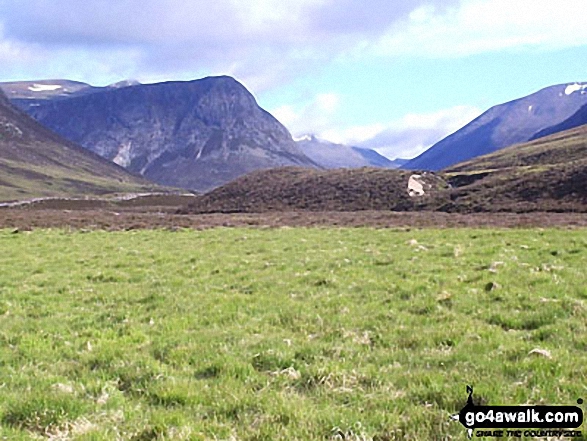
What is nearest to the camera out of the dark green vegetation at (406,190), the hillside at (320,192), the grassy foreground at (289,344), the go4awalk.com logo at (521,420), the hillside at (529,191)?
the go4awalk.com logo at (521,420)

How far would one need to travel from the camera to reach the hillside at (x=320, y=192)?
72.6m

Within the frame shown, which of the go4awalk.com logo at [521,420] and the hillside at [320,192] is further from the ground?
the hillside at [320,192]

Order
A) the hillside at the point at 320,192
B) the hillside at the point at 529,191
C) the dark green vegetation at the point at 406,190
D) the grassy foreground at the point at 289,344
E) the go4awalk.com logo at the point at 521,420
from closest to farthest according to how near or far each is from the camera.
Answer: the go4awalk.com logo at the point at 521,420 → the grassy foreground at the point at 289,344 → the hillside at the point at 529,191 → the dark green vegetation at the point at 406,190 → the hillside at the point at 320,192

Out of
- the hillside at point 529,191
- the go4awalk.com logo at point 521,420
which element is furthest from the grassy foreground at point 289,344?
the hillside at point 529,191

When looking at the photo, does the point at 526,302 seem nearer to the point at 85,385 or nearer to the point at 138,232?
the point at 85,385

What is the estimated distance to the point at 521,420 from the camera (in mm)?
7016

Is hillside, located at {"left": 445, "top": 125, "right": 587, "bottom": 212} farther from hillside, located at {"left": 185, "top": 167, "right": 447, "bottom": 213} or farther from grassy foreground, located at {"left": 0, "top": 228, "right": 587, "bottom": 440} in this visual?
grassy foreground, located at {"left": 0, "top": 228, "right": 587, "bottom": 440}

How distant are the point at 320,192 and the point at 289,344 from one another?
69.4m

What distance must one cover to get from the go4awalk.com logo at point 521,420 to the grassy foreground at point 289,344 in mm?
241

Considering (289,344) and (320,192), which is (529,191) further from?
(289,344)

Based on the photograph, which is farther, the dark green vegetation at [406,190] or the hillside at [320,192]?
the hillside at [320,192]

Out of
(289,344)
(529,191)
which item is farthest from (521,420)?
(529,191)

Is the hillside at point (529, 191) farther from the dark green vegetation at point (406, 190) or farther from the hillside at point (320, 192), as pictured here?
the hillside at point (320, 192)

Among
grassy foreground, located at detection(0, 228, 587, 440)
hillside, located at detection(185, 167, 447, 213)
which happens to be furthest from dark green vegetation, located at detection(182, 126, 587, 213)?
grassy foreground, located at detection(0, 228, 587, 440)
